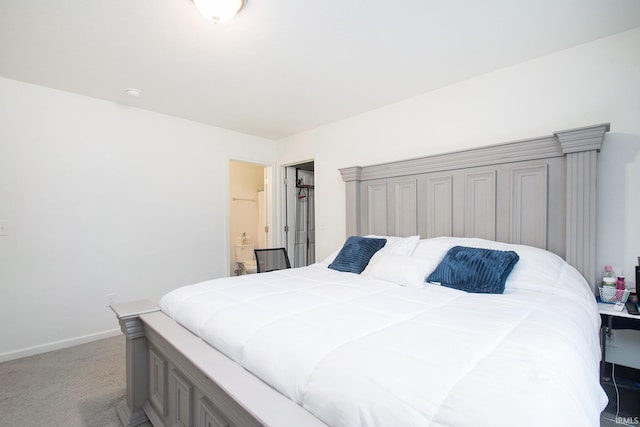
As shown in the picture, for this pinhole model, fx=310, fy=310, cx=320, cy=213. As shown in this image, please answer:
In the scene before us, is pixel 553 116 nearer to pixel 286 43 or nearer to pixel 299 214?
pixel 286 43

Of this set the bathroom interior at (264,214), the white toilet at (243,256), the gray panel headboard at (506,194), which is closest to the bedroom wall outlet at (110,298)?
the bathroom interior at (264,214)

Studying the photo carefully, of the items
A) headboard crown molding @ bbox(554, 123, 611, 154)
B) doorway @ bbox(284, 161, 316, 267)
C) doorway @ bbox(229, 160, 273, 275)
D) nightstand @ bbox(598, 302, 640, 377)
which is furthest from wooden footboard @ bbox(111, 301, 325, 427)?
doorway @ bbox(229, 160, 273, 275)

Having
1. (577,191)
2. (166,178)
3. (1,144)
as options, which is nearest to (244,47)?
(166,178)

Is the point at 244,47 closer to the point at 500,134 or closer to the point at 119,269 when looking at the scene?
the point at 500,134

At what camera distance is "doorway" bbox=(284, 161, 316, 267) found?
473 cm

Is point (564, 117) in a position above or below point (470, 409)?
above

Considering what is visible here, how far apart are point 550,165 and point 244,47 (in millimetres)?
2350

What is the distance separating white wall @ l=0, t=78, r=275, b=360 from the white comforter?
6.05ft

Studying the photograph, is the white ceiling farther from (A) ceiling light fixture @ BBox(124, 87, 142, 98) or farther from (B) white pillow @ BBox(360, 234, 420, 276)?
(B) white pillow @ BBox(360, 234, 420, 276)

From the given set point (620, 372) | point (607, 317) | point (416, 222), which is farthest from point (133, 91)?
point (620, 372)

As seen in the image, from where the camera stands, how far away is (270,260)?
3416mm

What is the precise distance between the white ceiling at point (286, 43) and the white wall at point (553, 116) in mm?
119

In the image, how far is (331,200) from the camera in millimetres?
3885

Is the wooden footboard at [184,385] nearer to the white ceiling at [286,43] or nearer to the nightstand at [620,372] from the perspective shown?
the white ceiling at [286,43]
